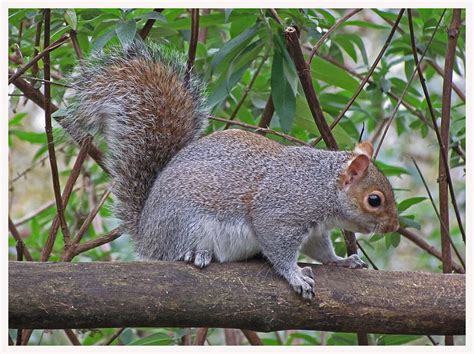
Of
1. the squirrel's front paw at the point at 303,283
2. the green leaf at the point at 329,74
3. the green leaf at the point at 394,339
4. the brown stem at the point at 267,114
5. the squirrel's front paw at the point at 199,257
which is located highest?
the green leaf at the point at 329,74

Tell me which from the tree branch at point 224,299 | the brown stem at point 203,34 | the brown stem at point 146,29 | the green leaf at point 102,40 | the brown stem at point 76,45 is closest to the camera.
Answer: the tree branch at point 224,299

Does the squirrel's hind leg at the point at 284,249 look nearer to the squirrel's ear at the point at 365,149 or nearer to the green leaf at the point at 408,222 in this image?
the squirrel's ear at the point at 365,149

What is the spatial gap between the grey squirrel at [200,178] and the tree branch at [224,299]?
0.12 m

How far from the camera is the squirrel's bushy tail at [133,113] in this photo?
2.36 meters

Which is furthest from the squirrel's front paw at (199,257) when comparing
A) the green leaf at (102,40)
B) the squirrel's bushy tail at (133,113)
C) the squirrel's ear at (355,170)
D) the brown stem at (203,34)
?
the brown stem at (203,34)

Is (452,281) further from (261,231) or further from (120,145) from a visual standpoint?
(120,145)

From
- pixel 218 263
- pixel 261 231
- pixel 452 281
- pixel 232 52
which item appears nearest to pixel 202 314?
pixel 218 263

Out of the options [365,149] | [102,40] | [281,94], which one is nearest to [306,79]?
[281,94]

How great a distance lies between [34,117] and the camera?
16.9 ft

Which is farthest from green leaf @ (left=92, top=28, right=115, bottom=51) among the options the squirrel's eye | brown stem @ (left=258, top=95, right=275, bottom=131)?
the squirrel's eye

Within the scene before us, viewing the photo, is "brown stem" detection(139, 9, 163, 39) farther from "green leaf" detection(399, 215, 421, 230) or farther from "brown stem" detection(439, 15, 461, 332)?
"green leaf" detection(399, 215, 421, 230)

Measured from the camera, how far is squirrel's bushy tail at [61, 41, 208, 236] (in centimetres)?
236

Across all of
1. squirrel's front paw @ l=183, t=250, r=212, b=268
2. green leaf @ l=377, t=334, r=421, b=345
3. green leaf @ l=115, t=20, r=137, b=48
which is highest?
green leaf @ l=115, t=20, r=137, b=48

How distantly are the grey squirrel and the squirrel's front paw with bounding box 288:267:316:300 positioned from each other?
0.03 meters
